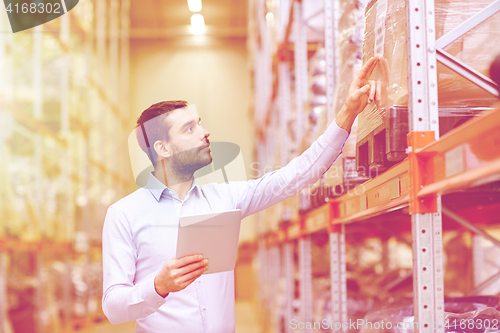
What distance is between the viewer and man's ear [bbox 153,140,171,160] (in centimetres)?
228

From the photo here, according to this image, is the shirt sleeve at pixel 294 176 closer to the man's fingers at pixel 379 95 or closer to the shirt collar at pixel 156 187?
the shirt collar at pixel 156 187

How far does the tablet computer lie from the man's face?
46cm

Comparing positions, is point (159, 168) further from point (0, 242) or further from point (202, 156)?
point (0, 242)

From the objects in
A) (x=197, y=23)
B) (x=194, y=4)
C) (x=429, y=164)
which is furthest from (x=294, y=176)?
(x=197, y=23)

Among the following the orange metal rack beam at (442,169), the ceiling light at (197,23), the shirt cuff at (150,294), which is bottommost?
the shirt cuff at (150,294)

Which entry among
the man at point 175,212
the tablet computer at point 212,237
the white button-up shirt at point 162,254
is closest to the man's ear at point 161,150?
the man at point 175,212

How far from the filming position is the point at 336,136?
6.81ft

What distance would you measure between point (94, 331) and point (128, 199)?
7.00m

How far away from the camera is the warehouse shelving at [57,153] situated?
6.40 metres

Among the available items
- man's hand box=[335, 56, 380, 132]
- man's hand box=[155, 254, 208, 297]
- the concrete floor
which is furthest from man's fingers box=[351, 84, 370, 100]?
the concrete floor

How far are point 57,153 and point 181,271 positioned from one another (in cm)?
745

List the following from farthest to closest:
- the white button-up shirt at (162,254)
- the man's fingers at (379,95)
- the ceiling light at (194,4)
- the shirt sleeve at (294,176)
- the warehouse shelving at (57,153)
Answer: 1. the ceiling light at (194,4)
2. the warehouse shelving at (57,153)
3. the shirt sleeve at (294,176)
4. the white button-up shirt at (162,254)
5. the man's fingers at (379,95)

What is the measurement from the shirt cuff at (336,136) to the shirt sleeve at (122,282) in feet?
2.95

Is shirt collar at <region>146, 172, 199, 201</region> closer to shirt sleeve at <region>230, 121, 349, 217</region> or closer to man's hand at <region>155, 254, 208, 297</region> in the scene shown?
shirt sleeve at <region>230, 121, 349, 217</region>
